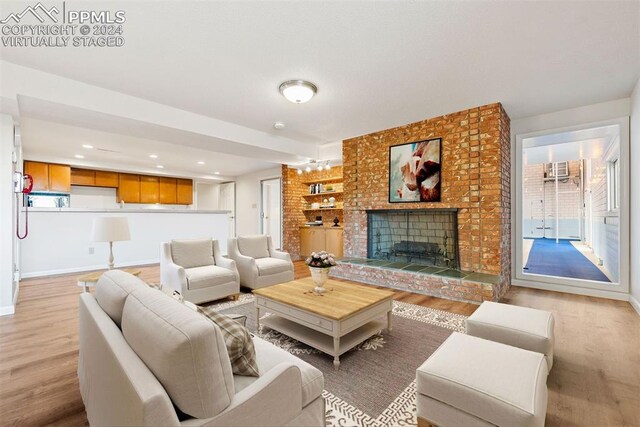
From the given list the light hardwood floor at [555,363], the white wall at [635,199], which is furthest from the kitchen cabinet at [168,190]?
the white wall at [635,199]

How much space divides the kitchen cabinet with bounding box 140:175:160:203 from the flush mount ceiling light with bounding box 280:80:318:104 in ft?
22.3

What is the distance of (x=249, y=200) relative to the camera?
8914mm

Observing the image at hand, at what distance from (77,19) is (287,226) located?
535cm

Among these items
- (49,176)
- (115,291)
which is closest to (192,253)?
(115,291)

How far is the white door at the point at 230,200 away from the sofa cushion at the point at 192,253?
5401 millimetres

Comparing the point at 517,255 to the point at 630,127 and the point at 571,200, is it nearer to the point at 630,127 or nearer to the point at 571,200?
the point at 630,127

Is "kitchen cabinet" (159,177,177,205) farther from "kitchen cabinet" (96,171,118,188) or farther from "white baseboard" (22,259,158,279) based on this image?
"white baseboard" (22,259,158,279)

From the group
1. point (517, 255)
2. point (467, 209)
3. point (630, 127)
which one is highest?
point (630, 127)

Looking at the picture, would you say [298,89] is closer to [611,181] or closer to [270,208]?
[611,181]

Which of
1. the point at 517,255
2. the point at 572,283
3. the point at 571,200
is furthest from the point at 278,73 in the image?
the point at 571,200

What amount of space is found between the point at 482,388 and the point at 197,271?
129 inches

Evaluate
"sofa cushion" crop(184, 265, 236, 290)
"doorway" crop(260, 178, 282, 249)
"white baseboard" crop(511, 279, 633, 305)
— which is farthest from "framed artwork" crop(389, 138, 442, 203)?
"doorway" crop(260, 178, 282, 249)

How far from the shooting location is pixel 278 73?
2.90 meters

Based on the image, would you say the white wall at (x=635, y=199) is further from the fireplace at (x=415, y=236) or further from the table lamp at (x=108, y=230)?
the table lamp at (x=108, y=230)
